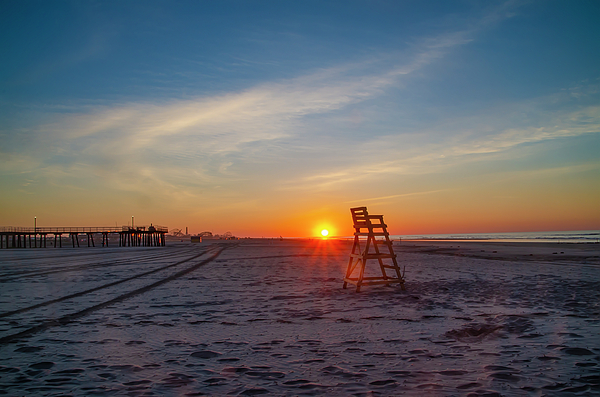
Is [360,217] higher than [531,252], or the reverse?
[360,217]

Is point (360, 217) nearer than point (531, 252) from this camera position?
Yes

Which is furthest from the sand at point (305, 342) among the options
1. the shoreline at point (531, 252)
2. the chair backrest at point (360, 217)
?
the shoreline at point (531, 252)

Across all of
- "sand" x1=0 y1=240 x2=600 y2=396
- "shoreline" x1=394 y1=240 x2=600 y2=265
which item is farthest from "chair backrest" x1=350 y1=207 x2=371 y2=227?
"shoreline" x1=394 y1=240 x2=600 y2=265

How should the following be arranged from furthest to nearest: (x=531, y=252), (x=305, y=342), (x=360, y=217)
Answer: (x=531, y=252)
(x=360, y=217)
(x=305, y=342)

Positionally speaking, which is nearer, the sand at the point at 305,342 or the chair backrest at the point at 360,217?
the sand at the point at 305,342

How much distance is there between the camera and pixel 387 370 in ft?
13.9

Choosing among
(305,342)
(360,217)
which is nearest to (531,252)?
(360,217)

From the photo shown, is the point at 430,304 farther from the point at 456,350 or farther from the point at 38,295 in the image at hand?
the point at 38,295

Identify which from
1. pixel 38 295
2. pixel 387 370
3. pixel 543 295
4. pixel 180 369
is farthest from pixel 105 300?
pixel 543 295

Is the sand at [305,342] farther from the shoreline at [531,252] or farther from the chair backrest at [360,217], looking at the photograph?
the shoreline at [531,252]

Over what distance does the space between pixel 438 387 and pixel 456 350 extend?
4.70 ft

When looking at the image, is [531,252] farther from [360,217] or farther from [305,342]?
[305,342]

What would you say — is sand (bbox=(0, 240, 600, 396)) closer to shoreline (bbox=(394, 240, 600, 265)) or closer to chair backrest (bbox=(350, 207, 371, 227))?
chair backrest (bbox=(350, 207, 371, 227))

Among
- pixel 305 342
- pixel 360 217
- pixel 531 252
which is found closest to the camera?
pixel 305 342
